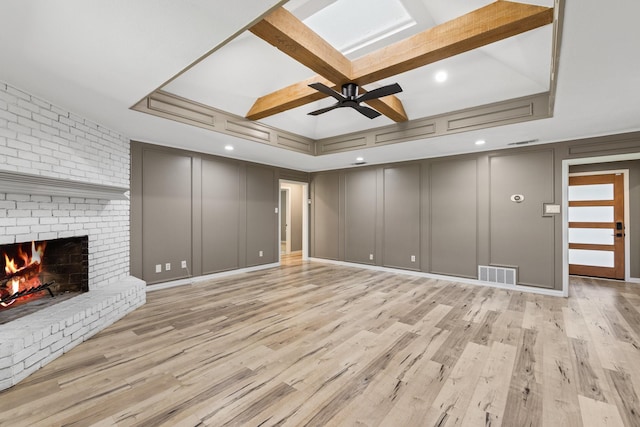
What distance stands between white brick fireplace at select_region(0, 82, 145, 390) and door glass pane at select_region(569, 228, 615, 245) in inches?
322

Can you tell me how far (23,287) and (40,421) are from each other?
6.44 feet

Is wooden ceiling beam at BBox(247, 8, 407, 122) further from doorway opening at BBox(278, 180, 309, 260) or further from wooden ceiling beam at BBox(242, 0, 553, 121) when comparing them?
doorway opening at BBox(278, 180, 309, 260)

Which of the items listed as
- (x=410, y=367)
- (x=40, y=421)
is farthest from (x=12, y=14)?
(x=410, y=367)

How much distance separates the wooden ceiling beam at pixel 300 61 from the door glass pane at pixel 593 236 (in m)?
4.81

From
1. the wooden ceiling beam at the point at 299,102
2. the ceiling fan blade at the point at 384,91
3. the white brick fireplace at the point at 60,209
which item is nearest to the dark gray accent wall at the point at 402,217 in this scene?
the wooden ceiling beam at the point at 299,102

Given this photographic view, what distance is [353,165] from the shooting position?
6707 millimetres

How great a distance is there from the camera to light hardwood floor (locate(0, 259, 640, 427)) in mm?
1784

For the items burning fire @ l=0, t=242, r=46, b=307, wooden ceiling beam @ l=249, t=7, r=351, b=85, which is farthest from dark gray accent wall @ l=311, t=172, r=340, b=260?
burning fire @ l=0, t=242, r=46, b=307

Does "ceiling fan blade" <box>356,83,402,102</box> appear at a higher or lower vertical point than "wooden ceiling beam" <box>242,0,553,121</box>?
lower

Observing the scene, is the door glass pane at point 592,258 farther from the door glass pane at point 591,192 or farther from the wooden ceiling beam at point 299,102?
the wooden ceiling beam at point 299,102

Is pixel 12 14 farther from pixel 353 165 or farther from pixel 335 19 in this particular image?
pixel 353 165

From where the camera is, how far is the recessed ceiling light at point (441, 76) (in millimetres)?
3586

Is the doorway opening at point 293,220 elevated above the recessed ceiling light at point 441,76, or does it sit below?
below

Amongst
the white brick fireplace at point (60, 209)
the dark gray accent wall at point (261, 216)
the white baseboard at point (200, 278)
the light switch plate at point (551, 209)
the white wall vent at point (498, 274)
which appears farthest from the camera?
the dark gray accent wall at point (261, 216)
